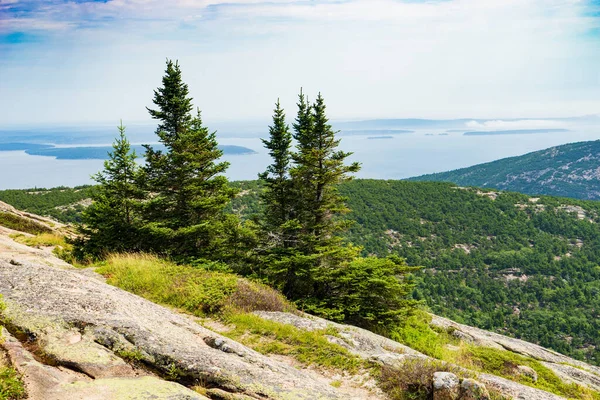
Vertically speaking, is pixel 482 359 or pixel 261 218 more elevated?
pixel 261 218

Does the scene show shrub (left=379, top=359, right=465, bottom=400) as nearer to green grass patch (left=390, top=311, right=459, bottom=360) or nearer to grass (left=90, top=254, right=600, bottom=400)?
grass (left=90, top=254, right=600, bottom=400)

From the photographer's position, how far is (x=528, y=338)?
6312 centimetres

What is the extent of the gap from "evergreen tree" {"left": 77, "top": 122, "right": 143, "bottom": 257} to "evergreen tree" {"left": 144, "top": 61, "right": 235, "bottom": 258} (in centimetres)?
128

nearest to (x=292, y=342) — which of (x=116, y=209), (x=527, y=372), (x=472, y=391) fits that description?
(x=472, y=391)

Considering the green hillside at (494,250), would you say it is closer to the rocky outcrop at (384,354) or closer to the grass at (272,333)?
the grass at (272,333)

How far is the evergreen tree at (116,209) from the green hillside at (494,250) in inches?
2297

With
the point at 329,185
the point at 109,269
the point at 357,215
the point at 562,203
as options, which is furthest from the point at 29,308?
the point at 562,203

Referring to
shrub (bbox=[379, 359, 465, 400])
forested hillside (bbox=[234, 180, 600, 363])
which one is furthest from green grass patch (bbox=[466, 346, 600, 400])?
forested hillside (bbox=[234, 180, 600, 363])

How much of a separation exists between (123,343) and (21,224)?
32402 millimetres

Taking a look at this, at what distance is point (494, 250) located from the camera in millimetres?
95062

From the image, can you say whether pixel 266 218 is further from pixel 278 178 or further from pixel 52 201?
pixel 52 201

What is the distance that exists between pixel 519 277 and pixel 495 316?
2356 centimetres

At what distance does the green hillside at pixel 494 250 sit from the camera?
6862 cm

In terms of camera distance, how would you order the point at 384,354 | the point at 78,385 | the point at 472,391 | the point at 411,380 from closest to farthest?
1. the point at 78,385
2. the point at 472,391
3. the point at 411,380
4. the point at 384,354
